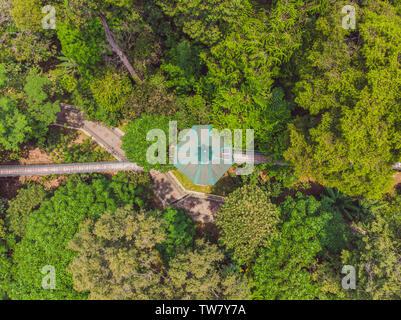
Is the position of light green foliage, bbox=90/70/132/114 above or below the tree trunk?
below

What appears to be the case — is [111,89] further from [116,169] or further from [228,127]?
[228,127]

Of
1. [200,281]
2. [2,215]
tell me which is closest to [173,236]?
[200,281]

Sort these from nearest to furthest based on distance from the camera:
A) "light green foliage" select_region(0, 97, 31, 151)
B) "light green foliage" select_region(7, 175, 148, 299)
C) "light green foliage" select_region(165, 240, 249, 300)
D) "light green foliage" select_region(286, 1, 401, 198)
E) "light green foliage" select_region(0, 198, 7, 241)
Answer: "light green foliage" select_region(286, 1, 401, 198) < "light green foliage" select_region(165, 240, 249, 300) < "light green foliage" select_region(7, 175, 148, 299) < "light green foliage" select_region(0, 97, 31, 151) < "light green foliage" select_region(0, 198, 7, 241)

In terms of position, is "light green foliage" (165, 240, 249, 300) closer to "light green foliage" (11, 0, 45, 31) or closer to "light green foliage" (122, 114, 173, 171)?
"light green foliage" (122, 114, 173, 171)

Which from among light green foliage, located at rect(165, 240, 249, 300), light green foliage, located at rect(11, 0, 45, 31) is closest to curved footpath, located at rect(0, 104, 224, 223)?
light green foliage, located at rect(165, 240, 249, 300)

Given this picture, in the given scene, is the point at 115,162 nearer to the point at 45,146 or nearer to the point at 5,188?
the point at 45,146
